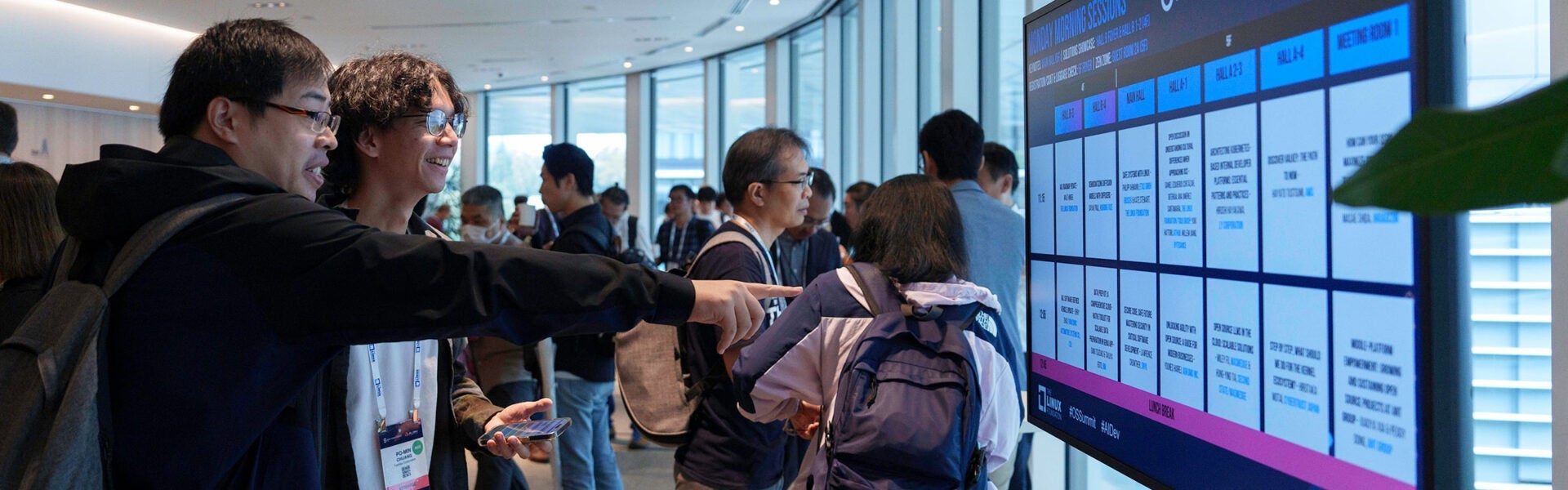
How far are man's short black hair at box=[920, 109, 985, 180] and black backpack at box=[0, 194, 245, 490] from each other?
2.32 m

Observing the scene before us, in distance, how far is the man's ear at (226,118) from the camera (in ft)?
4.35

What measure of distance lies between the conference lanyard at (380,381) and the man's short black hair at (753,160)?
112 cm

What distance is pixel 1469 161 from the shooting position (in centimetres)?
29

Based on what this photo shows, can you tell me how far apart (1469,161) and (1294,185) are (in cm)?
73

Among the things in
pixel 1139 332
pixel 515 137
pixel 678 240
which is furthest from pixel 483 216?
pixel 515 137

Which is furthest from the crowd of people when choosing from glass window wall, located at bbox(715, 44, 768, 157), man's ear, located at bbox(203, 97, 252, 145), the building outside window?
the building outside window

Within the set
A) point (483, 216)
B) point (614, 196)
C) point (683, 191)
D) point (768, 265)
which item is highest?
point (683, 191)

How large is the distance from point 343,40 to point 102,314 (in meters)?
11.4

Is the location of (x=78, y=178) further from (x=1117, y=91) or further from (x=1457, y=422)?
(x=1457, y=422)

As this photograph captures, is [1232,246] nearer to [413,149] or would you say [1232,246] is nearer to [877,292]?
[877,292]

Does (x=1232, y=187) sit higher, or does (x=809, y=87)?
(x=809, y=87)

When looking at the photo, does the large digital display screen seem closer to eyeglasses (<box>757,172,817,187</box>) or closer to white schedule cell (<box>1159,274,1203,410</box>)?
white schedule cell (<box>1159,274,1203,410</box>)

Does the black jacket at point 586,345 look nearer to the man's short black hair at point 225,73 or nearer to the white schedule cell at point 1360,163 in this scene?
the man's short black hair at point 225,73

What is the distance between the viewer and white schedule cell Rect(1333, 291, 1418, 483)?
0.84m
